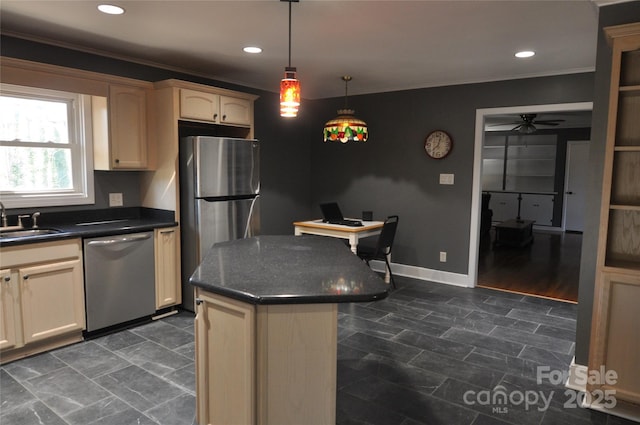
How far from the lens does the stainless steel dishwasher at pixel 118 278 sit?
128 inches

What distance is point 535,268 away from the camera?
19.1ft

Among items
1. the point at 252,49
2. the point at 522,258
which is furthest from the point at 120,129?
the point at 522,258

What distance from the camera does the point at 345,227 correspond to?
14.8 ft

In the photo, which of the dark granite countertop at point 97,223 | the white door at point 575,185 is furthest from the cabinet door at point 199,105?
the white door at point 575,185

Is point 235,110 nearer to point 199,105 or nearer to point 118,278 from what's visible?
point 199,105

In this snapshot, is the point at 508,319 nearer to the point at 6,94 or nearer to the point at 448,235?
the point at 448,235

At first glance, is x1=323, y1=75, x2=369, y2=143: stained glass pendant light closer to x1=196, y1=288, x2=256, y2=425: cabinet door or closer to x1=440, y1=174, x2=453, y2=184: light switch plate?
x1=440, y1=174, x2=453, y2=184: light switch plate

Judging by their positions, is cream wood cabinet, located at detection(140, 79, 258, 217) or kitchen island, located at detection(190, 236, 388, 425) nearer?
kitchen island, located at detection(190, 236, 388, 425)

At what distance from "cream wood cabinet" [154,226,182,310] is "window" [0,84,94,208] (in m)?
0.72

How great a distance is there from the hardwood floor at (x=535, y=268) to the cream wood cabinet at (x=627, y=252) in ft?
7.44

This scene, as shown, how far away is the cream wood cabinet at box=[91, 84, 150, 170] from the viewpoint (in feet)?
11.8

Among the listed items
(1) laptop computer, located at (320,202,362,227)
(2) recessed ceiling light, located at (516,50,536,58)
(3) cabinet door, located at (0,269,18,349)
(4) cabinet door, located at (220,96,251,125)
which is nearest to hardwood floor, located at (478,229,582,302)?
(1) laptop computer, located at (320,202,362,227)

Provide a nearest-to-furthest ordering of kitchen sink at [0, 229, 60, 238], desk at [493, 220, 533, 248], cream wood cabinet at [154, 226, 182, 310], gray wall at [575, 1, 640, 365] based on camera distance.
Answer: gray wall at [575, 1, 640, 365]
kitchen sink at [0, 229, 60, 238]
cream wood cabinet at [154, 226, 182, 310]
desk at [493, 220, 533, 248]

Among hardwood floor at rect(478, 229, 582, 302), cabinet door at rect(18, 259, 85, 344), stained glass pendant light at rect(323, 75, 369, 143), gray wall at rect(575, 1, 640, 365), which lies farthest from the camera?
hardwood floor at rect(478, 229, 582, 302)
